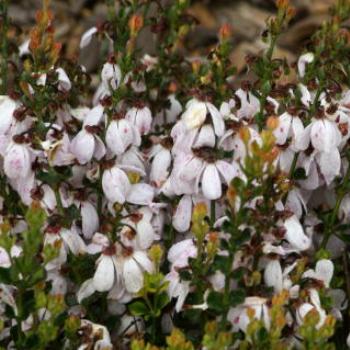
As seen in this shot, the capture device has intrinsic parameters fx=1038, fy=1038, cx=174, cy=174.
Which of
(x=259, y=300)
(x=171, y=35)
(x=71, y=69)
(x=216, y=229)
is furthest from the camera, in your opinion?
(x=171, y=35)

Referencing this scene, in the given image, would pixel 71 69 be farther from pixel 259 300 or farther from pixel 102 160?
pixel 259 300

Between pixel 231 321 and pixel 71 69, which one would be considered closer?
pixel 231 321

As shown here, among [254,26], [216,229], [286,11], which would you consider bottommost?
[254,26]

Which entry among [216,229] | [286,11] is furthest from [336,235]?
[286,11]

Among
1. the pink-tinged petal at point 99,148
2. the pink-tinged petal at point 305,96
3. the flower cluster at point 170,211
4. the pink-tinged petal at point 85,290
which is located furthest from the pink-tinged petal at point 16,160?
the pink-tinged petal at point 305,96

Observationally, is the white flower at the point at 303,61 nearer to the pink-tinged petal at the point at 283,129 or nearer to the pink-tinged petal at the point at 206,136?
the pink-tinged petal at the point at 283,129

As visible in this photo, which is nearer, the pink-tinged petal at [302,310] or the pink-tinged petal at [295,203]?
the pink-tinged petal at [302,310]
